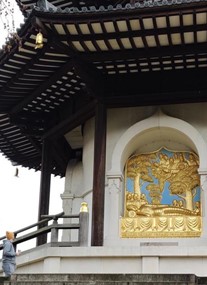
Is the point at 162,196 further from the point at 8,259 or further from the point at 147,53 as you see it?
the point at 8,259

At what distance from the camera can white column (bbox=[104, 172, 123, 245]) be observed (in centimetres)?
1480

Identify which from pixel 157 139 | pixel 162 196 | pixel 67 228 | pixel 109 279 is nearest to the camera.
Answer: pixel 109 279

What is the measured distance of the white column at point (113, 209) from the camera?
14.8 m

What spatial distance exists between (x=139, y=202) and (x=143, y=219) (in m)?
0.46

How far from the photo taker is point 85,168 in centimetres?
1675

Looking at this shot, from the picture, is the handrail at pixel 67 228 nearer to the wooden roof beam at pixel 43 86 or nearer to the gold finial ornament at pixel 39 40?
the wooden roof beam at pixel 43 86

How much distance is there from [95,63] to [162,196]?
3.53 meters

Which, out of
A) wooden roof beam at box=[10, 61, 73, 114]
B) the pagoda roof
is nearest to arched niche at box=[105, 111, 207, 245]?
the pagoda roof

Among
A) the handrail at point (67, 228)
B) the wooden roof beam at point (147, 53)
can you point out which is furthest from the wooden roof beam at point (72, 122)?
the handrail at point (67, 228)

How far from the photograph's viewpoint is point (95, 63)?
15.1 metres

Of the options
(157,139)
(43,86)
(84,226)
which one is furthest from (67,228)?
(43,86)

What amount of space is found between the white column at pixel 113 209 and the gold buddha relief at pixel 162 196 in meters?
0.24

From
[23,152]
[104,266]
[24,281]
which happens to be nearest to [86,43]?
[104,266]

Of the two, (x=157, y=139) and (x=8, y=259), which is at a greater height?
(x=157, y=139)
